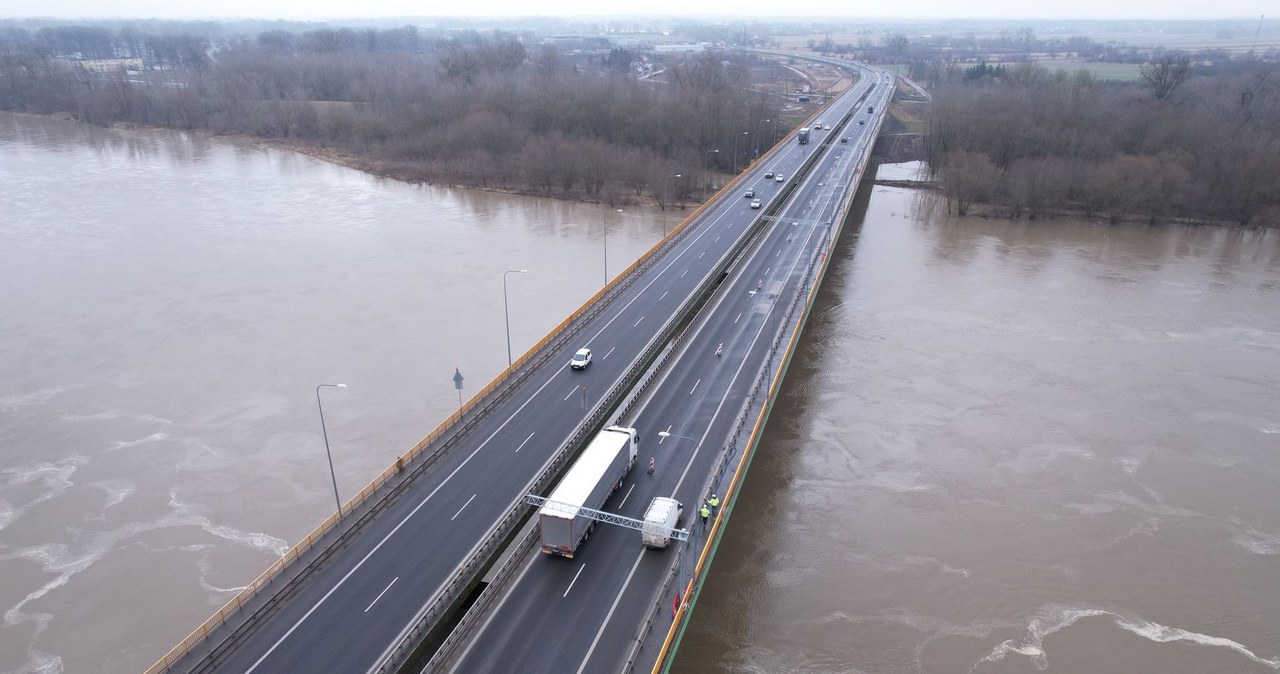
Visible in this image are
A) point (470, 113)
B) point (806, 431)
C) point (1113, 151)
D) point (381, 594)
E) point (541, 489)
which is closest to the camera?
point (381, 594)

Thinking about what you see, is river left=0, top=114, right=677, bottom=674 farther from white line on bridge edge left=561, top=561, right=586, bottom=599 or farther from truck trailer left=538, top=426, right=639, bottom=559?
white line on bridge edge left=561, top=561, right=586, bottom=599

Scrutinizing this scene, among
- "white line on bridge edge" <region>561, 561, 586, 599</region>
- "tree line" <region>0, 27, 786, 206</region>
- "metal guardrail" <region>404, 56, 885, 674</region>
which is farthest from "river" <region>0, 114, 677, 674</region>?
"white line on bridge edge" <region>561, 561, 586, 599</region>

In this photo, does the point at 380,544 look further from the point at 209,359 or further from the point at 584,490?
the point at 209,359

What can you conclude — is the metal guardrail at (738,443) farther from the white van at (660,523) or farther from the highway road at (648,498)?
the white van at (660,523)

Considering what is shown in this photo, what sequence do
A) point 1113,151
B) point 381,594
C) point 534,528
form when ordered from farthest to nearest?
point 1113,151 → point 534,528 → point 381,594

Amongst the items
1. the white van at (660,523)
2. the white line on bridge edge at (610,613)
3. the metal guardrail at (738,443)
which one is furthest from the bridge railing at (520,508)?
the metal guardrail at (738,443)

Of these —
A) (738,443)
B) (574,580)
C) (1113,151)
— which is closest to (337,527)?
(574,580)
